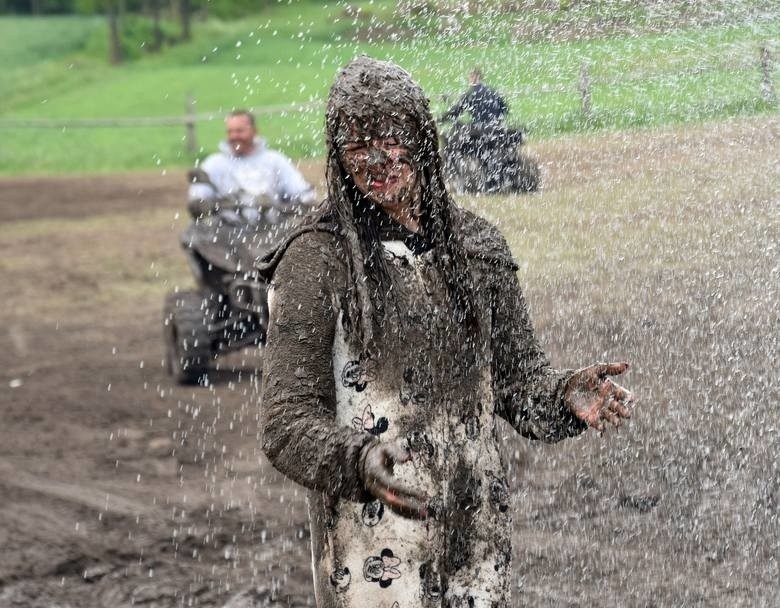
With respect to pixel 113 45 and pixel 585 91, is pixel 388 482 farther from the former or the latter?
pixel 113 45

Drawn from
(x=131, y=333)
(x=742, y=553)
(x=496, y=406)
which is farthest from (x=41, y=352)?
(x=496, y=406)

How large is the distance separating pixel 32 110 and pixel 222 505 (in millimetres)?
36219

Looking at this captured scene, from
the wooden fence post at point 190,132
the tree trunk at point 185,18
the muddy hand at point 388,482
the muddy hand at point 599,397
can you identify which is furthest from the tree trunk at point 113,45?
the muddy hand at point 388,482

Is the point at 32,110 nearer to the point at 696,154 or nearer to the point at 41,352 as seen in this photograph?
the point at 41,352

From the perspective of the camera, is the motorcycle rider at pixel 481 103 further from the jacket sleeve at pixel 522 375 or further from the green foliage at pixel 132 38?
the green foliage at pixel 132 38

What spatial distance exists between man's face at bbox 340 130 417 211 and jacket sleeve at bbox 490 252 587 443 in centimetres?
24

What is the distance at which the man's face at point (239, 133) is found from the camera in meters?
8.49

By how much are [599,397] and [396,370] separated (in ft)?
1.12

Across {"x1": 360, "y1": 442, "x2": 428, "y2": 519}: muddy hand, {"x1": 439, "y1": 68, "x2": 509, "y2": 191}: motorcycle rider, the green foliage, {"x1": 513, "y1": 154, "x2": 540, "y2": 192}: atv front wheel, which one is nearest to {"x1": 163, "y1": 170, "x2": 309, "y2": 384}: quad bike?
{"x1": 513, "y1": 154, "x2": 540, "y2": 192}: atv front wheel

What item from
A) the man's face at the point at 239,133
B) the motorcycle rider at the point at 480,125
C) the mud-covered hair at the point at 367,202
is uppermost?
the mud-covered hair at the point at 367,202

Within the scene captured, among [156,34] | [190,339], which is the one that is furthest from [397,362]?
[156,34]

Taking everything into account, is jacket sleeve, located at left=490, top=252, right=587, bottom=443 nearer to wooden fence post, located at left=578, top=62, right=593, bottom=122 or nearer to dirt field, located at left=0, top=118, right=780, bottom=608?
dirt field, located at left=0, top=118, right=780, bottom=608

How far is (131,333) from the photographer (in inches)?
397

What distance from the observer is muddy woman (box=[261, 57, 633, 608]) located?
2.07 m
